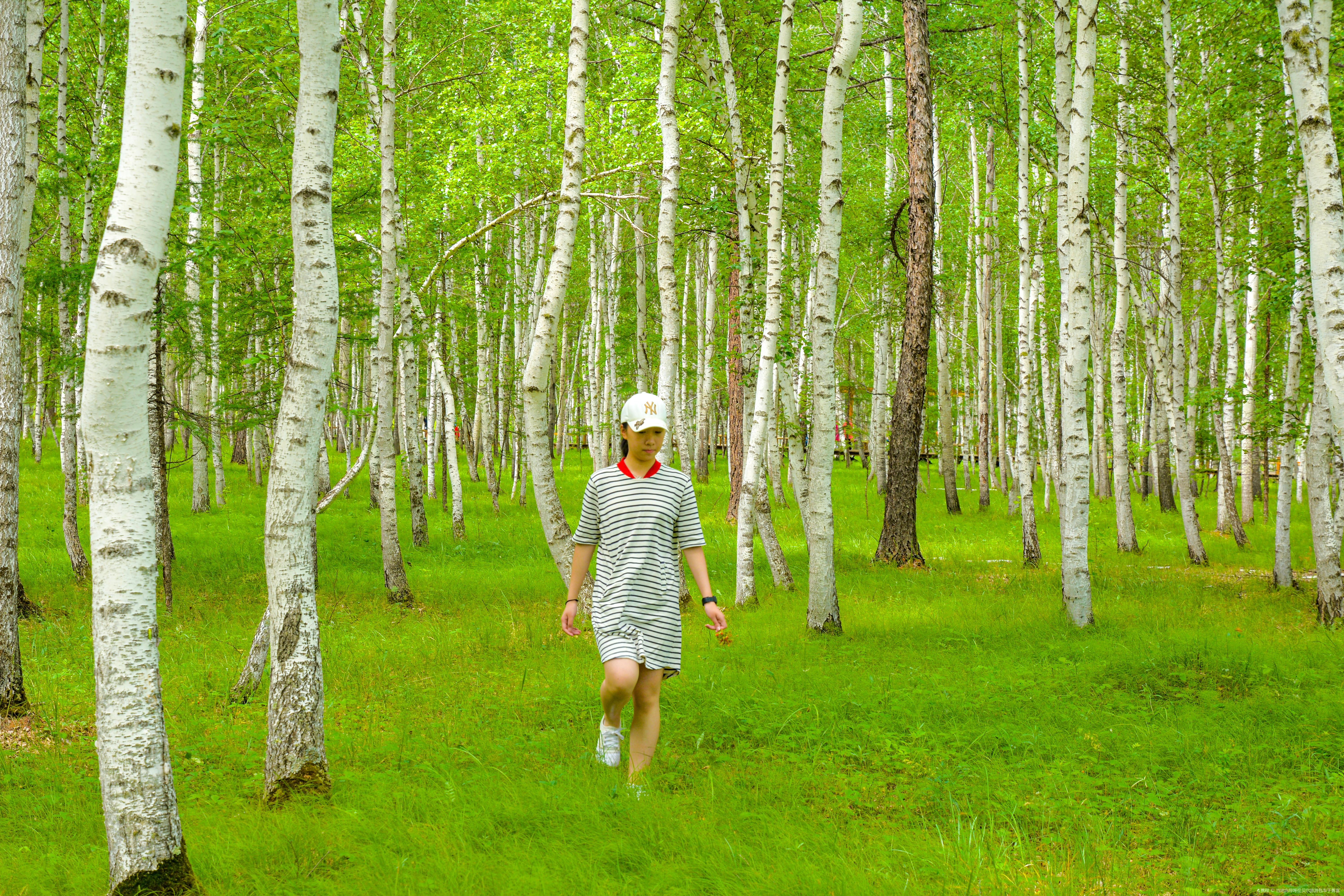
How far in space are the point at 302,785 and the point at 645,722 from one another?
169 cm

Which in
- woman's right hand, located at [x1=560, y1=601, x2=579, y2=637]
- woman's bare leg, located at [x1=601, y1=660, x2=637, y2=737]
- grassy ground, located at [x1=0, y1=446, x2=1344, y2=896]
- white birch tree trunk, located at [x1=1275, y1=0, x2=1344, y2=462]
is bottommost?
grassy ground, located at [x1=0, y1=446, x2=1344, y2=896]

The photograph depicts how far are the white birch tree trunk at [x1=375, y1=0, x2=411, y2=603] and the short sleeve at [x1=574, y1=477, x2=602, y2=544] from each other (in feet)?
20.4

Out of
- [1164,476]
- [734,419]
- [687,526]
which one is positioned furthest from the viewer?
[1164,476]

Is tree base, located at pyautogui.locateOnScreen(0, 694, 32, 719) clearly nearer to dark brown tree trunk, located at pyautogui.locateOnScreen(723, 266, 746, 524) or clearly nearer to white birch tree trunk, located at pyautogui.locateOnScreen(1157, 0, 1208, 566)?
dark brown tree trunk, located at pyautogui.locateOnScreen(723, 266, 746, 524)

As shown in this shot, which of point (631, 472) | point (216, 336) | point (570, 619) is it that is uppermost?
point (216, 336)

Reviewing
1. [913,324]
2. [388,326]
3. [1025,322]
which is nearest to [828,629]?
[388,326]

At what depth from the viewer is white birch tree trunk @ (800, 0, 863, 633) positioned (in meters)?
7.95

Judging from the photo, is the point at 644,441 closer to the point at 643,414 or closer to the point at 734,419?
the point at 643,414

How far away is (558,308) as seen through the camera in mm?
8016

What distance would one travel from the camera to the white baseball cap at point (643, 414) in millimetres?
4449

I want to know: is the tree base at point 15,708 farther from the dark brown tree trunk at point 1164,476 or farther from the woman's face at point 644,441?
the dark brown tree trunk at point 1164,476

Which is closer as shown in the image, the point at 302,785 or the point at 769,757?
the point at 302,785

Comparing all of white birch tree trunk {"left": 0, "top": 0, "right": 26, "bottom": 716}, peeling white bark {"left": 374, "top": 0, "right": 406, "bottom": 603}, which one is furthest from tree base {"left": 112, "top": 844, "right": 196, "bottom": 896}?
peeling white bark {"left": 374, "top": 0, "right": 406, "bottom": 603}

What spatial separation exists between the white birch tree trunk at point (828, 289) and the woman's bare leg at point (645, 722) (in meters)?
3.64
